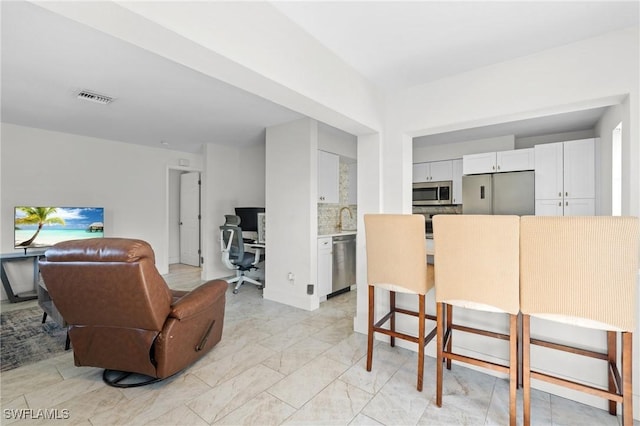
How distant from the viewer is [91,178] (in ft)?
15.9

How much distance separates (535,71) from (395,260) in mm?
1743

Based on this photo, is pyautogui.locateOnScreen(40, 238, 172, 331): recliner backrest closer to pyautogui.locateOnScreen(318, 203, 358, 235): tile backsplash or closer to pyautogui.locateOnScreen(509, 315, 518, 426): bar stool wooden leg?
pyautogui.locateOnScreen(509, 315, 518, 426): bar stool wooden leg

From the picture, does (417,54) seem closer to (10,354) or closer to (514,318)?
(514,318)

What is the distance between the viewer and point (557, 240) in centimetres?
160

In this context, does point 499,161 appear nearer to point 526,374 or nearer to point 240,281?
point 526,374

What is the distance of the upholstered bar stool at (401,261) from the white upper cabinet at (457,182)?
2853 millimetres

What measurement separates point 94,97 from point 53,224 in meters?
2.48

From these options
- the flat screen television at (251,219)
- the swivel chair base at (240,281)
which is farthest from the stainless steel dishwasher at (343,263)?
the flat screen television at (251,219)

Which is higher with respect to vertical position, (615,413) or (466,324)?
(466,324)

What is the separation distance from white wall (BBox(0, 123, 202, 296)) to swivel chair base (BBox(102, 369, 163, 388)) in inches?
135

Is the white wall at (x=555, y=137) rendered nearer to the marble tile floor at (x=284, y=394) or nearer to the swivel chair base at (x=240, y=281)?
the marble tile floor at (x=284, y=394)

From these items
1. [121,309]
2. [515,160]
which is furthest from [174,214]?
[515,160]

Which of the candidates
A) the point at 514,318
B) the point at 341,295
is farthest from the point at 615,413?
the point at 341,295

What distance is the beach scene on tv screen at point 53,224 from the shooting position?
4168mm
